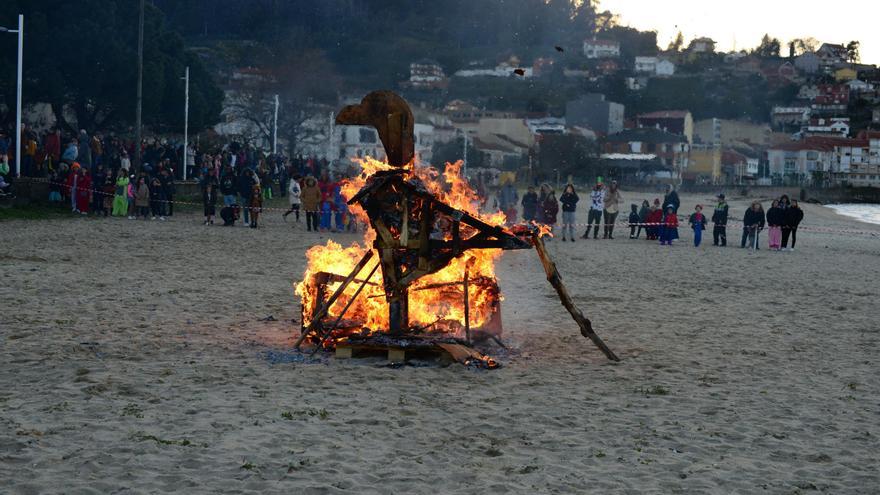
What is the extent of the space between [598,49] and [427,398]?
194106mm

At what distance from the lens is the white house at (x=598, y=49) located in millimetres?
196125

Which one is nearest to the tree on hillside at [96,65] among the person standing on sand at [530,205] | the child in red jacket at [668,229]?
the person standing on sand at [530,205]

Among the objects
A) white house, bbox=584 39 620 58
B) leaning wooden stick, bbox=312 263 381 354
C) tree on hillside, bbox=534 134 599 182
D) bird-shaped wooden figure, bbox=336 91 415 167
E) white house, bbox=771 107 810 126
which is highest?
white house, bbox=584 39 620 58

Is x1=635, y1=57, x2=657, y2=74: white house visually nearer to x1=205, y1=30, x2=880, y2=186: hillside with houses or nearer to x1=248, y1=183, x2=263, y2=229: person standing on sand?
x1=205, y1=30, x2=880, y2=186: hillside with houses

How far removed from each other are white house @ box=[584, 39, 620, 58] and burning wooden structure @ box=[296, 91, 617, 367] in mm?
188456

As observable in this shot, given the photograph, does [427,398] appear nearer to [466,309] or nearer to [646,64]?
[466,309]

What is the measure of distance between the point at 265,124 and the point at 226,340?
58259mm

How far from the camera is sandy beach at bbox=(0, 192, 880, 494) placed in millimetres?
7730

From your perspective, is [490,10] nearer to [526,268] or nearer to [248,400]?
[526,268]

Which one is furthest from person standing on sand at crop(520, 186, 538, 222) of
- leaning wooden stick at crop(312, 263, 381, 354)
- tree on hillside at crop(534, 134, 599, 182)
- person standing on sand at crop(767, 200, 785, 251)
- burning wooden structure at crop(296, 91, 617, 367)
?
tree on hillside at crop(534, 134, 599, 182)

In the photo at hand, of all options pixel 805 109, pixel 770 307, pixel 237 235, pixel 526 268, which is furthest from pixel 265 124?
pixel 805 109

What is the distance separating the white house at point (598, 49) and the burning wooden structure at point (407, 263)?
188m

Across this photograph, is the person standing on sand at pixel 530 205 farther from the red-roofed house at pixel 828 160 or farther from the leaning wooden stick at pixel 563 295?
the red-roofed house at pixel 828 160

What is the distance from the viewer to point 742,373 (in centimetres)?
1174
